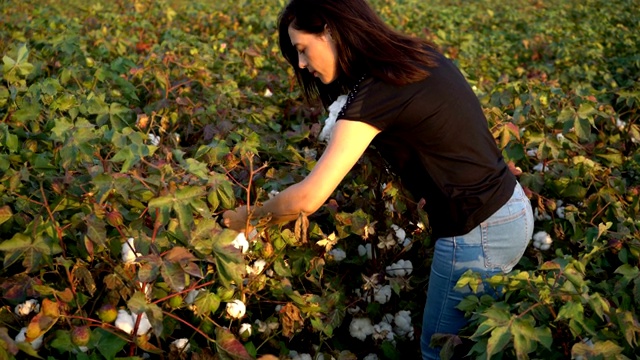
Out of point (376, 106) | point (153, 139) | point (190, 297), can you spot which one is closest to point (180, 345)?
point (190, 297)

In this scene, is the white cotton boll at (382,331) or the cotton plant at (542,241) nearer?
the white cotton boll at (382,331)

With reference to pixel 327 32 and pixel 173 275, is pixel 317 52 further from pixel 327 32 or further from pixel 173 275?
pixel 173 275

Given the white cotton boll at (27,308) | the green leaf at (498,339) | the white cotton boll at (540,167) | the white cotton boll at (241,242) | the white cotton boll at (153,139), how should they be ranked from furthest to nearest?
the white cotton boll at (540,167), the white cotton boll at (153,139), the white cotton boll at (241,242), the white cotton boll at (27,308), the green leaf at (498,339)

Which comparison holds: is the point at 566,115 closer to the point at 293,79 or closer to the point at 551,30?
the point at 293,79

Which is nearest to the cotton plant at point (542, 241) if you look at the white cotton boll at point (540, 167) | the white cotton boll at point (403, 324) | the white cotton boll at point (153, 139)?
the white cotton boll at point (540, 167)

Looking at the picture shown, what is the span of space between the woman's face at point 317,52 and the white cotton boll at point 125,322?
2.70 ft

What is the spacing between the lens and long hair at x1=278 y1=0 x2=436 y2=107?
5.81 feet

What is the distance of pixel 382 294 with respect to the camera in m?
2.29

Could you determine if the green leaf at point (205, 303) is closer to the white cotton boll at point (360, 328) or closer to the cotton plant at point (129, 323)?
the cotton plant at point (129, 323)

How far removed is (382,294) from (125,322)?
0.93 m

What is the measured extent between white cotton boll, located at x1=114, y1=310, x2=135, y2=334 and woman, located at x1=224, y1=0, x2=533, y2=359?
15.1 inches

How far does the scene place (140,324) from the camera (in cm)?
166

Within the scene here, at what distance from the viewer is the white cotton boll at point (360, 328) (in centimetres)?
222

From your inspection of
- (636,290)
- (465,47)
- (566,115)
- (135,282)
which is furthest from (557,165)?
(465,47)
